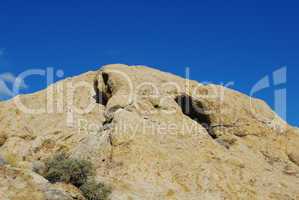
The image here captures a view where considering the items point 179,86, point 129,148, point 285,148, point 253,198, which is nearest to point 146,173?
point 129,148

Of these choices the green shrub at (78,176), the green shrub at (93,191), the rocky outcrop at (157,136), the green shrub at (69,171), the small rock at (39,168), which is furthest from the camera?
the rocky outcrop at (157,136)

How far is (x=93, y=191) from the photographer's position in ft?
66.7

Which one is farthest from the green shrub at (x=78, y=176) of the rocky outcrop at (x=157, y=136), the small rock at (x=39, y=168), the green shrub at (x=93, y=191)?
the rocky outcrop at (x=157, y=136)

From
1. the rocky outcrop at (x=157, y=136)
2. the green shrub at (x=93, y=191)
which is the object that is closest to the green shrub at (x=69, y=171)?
the green shrub at (x=93, y=191)

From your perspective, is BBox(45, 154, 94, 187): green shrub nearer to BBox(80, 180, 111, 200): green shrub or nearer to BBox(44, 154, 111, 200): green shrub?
BBox(44, 154, 111, 200): green shrub

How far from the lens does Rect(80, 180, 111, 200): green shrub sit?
20188 mm

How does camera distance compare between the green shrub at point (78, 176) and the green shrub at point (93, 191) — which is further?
the green shrub at point (78, 176)

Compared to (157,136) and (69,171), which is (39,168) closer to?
(69,171)

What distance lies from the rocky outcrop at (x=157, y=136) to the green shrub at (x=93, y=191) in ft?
3.73

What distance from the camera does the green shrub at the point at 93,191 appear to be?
2019cm

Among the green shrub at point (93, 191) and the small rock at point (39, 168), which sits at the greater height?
the small rock at point (39, 168)

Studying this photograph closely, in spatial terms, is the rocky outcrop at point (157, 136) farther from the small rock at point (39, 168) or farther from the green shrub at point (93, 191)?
the green shrub at point (93, 191)

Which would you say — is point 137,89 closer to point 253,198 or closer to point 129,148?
point 129,148

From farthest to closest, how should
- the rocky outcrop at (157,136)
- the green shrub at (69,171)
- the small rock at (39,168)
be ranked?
the rocky outcrop at (157,136) → the small rock at (39,168) → the green shrub at (69,171)
